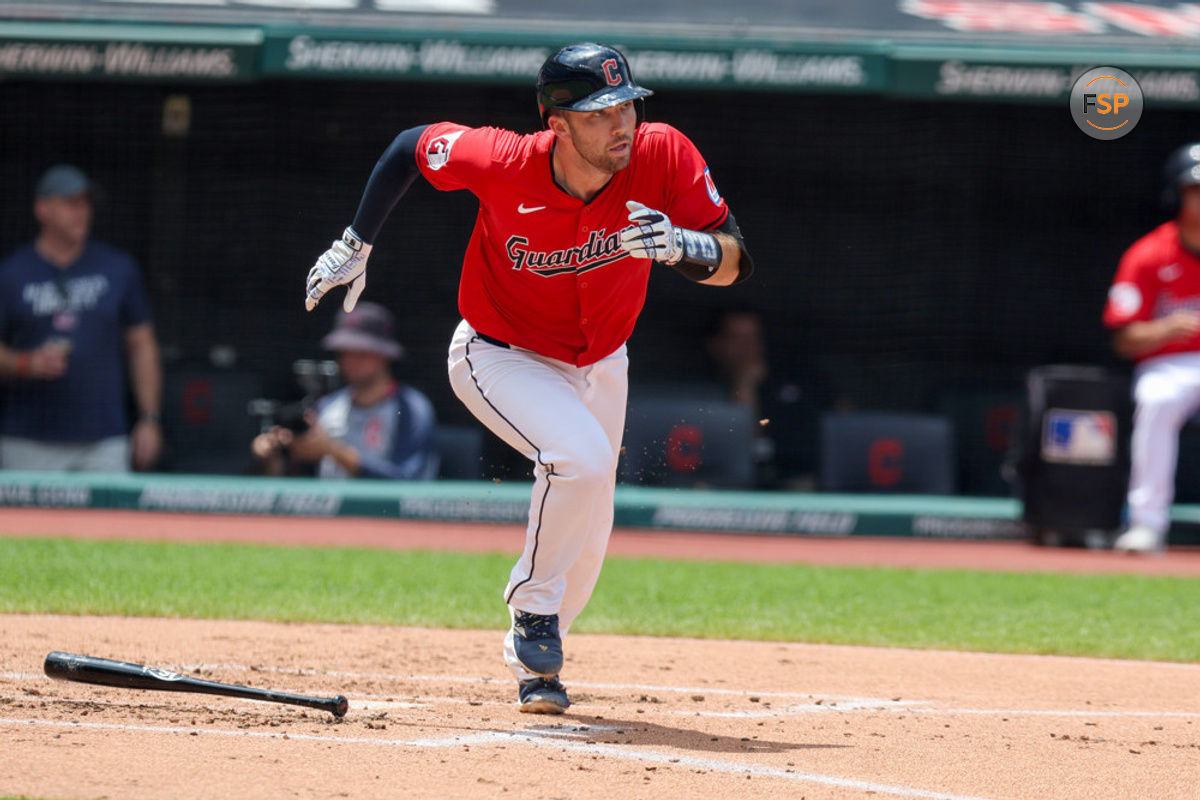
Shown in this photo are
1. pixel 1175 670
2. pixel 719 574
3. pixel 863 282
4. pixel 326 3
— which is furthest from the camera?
pixel 863 282

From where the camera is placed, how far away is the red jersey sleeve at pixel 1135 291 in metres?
8.77

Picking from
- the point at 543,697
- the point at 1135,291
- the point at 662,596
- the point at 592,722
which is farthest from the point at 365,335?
the point at 592,722

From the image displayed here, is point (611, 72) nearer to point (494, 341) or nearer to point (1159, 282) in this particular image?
point (494, 341)

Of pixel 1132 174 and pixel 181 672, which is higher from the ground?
pixel 1132 174

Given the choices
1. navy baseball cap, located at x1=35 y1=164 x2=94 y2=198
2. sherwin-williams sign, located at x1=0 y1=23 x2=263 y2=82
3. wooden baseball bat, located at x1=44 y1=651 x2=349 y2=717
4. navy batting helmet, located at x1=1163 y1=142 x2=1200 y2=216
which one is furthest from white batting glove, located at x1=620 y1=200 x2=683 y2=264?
sherwin-williams sign, located at x1=0 y1=23 x2=263 y2=82

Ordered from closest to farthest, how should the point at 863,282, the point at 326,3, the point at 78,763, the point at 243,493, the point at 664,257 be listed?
the point at 78,763 < the point at 664,257 < the point at 243,493 < the point at 326,3 < the point at 863,282

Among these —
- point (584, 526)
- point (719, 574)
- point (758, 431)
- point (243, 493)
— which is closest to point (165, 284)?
point (243, 493)

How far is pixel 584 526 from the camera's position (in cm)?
421

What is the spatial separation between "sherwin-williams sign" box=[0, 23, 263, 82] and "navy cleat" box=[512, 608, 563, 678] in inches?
248

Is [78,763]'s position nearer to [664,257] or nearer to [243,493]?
[664,257]

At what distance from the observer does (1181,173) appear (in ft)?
28.7

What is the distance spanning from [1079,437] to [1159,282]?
976 mm

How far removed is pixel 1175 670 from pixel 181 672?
10.8 feet

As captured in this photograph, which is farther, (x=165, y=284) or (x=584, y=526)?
(x=165, y=284)
